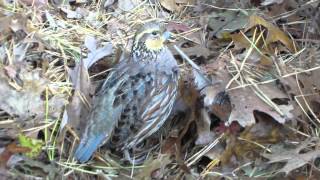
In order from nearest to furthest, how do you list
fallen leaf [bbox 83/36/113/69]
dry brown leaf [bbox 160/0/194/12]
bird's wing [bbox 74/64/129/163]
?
bird's wing [bbox 74/64/129/163] → fallen leaf [bbox 83/36/113/69] → dry brown leaf [bbox 160/0/194/12]

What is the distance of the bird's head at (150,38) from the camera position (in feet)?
13.6

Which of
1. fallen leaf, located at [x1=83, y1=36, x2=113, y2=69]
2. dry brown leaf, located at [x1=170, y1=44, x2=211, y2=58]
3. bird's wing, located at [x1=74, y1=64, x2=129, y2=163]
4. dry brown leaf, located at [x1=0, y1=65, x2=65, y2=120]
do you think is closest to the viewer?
bird's wing, located at [x1=74, y1=64, x2=129, y2=163]

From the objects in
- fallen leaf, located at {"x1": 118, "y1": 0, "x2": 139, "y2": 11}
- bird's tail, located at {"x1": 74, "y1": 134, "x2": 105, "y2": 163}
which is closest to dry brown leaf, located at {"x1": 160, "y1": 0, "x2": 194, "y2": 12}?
fallen leaf, located at {"x1": 118, "y1": 0, "x2": 139, "y2": 11}

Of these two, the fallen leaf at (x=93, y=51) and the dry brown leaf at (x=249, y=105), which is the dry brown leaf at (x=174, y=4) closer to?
the fallen leaf at (x=93, y=51)

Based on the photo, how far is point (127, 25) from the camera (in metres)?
5.05

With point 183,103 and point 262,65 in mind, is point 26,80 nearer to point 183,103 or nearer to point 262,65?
point 183,103

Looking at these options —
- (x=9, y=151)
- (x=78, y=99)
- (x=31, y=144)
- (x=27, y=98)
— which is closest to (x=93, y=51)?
(x=78, y=99)

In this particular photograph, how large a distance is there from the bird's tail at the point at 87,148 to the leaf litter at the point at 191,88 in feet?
0.22

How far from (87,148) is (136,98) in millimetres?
406

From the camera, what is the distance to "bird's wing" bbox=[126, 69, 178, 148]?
156 inches

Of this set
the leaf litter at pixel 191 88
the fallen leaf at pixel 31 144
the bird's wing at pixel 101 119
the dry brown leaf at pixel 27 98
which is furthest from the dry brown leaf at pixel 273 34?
the fallen leaf at pixel 31 144

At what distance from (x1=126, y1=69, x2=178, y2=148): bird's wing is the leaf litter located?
0.38 ft

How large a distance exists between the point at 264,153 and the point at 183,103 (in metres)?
0.61

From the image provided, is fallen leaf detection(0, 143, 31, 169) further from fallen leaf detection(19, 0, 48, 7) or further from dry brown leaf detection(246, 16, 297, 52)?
dry brown leaf detection(246, 16, 297, 52)
